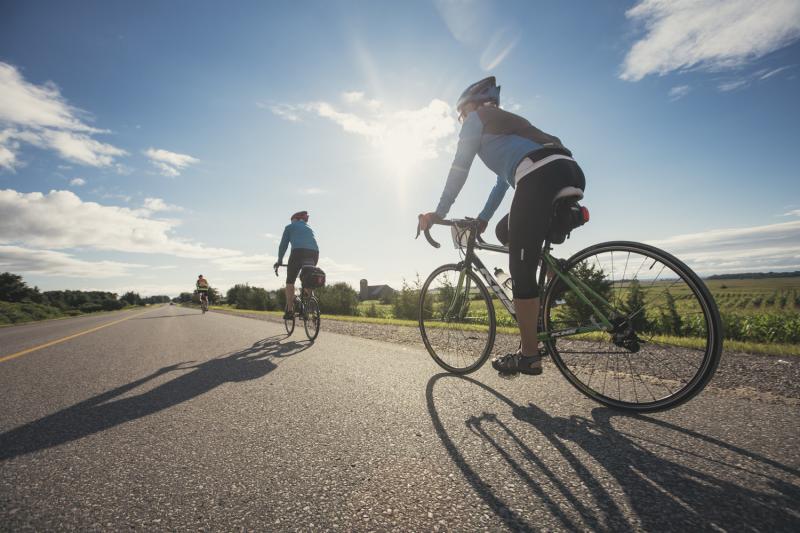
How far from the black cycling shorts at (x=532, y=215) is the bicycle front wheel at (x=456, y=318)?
702 mm

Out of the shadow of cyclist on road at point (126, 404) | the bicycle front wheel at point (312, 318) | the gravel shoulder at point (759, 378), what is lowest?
the shadow of cyclist on road at point (126, 404)

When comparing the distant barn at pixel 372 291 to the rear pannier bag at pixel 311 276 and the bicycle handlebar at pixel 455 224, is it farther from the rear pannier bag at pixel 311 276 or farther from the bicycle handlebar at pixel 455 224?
the bicycle handlebar at pixel 455 224

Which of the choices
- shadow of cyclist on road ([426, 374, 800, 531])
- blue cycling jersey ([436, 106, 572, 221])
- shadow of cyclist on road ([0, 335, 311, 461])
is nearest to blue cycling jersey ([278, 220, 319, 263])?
shadow of cyclist on road ([0, 335, 311, 461])

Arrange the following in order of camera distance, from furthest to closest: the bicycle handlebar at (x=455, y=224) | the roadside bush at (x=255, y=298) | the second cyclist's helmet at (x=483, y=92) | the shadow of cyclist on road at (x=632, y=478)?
the roadside bush at (x=255, y=298)
the bicycle handlebar at (x=455, y=224)
the second cyclist's helmet at (x=483, y=92)
the shadow of cyclist on road at (x=632, y=478)

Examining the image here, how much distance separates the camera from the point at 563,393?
101 inches

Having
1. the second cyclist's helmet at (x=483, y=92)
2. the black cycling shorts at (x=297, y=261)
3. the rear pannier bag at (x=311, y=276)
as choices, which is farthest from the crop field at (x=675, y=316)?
the black cycling shorts at (x=297, y=261)

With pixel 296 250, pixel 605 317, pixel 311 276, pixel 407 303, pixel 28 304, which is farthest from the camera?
pixel 28 304

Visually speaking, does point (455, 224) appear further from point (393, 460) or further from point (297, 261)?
point (297, 261)

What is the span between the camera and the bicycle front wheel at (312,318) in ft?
21.1

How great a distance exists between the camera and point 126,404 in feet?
8.81

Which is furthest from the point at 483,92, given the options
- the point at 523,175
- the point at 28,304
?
the point at 28,304

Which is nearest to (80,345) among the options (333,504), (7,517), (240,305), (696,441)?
(7,517)

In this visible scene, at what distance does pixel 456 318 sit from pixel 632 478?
97.9 inches

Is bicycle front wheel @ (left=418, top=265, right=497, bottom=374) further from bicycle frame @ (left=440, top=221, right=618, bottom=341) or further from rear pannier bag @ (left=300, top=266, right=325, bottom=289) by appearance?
rear pannier bag @ (left=300, top=266, right=325, bottom=289)
